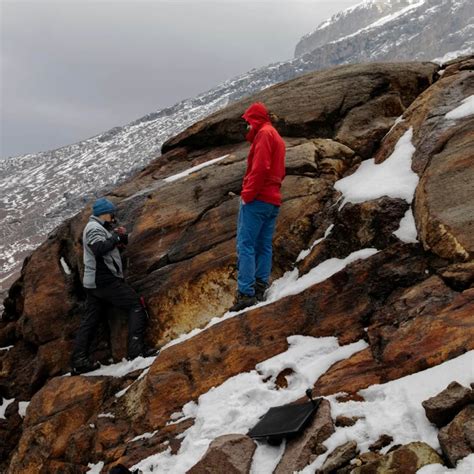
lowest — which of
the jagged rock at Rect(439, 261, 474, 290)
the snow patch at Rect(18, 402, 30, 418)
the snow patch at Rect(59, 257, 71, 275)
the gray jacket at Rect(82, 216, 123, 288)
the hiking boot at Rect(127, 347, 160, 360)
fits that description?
the snow patch at Rect(18, 402, 30, 418)

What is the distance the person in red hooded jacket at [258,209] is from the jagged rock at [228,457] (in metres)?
3.75

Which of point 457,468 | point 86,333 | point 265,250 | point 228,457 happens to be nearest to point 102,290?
point 86,333

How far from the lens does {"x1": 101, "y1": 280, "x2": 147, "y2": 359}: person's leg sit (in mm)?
12117

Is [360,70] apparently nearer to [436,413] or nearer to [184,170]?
[184,170]

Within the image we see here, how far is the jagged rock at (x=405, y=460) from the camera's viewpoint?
5289 mm

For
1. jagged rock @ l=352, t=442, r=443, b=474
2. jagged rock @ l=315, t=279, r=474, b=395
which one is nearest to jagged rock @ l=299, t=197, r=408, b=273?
jagged rock @ l=315, t=279, r=474, b=395

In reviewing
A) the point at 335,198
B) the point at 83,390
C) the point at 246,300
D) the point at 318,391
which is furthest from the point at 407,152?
the point at 83,390

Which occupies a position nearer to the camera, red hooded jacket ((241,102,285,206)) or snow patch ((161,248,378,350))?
snow patch ((161,248,378,350))

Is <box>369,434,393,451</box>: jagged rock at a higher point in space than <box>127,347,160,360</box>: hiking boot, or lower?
higher

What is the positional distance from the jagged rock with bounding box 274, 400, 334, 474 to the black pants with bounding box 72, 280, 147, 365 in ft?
20.7

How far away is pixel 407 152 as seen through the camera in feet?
38.5

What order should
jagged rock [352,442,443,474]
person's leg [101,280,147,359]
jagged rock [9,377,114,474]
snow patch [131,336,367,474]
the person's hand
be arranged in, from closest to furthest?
jagged rock [352,442,443,474]
snow patch [131,336,367,474]
jagged rock [9,377,114,474]
person's leg [101,280,147,359]
the person's hand

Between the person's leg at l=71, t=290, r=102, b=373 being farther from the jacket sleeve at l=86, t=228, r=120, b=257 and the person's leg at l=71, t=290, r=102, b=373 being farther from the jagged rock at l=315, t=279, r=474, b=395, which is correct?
the jagged rock at l=315, t=279, r=474, b=395

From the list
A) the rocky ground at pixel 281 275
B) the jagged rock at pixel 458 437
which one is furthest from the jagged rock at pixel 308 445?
the jagged rock at pixel 458 437
